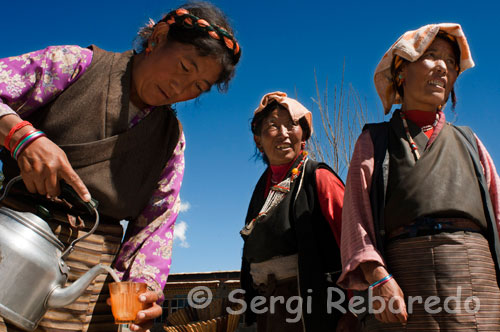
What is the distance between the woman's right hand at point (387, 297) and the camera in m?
1.91

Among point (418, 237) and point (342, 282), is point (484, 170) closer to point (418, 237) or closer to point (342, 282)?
point (418, 237)

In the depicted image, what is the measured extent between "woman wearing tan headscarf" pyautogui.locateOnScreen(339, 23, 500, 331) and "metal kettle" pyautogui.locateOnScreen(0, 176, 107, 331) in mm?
1207

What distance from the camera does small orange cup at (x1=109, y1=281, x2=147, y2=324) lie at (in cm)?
175

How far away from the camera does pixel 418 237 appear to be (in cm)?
200

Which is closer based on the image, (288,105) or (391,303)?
(391,303)

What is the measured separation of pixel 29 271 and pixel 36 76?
83cm

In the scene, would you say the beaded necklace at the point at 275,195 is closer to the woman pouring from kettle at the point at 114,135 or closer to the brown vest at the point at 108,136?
the woman pouring from kettle at the point at 114,135

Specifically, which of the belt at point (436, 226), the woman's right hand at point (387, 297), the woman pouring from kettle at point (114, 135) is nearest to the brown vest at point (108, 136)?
the woman pouring from kettle at point (114, 135)

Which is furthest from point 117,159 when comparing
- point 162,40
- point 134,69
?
point 162,40

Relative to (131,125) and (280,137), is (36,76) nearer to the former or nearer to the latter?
(131,125)

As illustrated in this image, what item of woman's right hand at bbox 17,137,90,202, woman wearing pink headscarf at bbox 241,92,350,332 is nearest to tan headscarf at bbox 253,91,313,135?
woman wearing pink headscarf at bbox 241,92,350,332

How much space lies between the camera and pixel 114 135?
2111mm

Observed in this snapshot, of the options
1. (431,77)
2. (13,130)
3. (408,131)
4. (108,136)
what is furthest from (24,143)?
(431,77)

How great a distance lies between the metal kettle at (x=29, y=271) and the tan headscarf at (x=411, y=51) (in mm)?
1846
